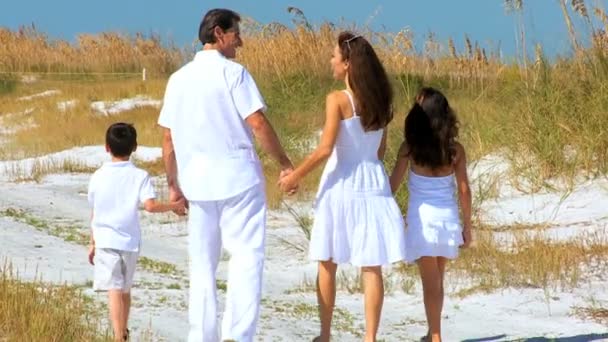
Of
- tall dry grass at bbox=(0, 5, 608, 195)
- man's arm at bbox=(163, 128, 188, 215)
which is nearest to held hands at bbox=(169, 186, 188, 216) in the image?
man's arm at bbox=(163, 128, 188, 215)

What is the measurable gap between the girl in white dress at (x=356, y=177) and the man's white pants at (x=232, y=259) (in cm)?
45

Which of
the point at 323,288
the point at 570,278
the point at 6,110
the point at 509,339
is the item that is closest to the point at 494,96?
the point at 570,278

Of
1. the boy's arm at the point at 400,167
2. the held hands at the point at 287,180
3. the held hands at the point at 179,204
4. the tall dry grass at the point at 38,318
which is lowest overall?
the tall dry grass at the point at 38,318

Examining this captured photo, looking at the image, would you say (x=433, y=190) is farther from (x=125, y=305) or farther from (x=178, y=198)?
(x=125, y=305)

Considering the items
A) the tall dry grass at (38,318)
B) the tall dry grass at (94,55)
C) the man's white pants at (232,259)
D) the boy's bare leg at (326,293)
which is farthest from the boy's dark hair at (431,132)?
the tall dry grass at (94,55)

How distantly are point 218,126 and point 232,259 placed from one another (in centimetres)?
64

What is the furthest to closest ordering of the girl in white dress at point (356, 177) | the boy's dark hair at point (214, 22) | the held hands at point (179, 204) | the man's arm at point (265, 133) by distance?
the girl in white dress at point (356, 177), the held hands at point (179, 204), the boy's dark hair at point (214, 22), the man's arm at point (265, 133)

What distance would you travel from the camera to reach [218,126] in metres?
6.03

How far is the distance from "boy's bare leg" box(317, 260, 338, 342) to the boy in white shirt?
0.96 m

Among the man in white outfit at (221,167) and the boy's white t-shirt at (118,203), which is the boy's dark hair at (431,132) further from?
the boy's white t-shirt at (118,203)

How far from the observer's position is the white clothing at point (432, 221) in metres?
6.73

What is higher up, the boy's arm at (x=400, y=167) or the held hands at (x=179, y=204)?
the boy's arm at (x=400, y=167)

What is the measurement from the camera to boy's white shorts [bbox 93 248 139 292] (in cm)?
670

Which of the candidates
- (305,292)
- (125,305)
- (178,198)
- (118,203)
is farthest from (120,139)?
(305,292)
